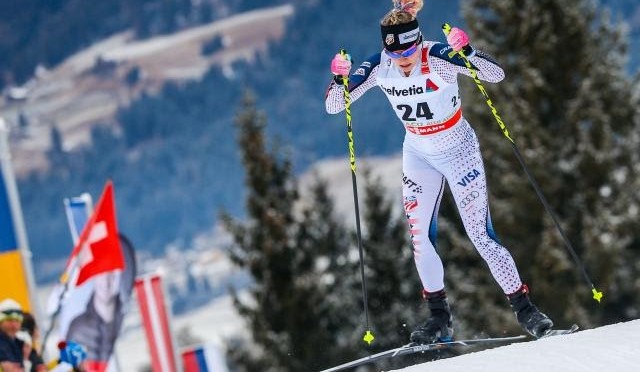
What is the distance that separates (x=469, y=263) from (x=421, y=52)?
112 ft

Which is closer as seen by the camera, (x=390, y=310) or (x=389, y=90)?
(x=389, y=90)

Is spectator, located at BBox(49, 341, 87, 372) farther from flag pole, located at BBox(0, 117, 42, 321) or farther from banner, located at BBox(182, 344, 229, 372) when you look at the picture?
banner, located at BBox(182, 344, 229, 372)

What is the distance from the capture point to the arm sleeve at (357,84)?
9602mm

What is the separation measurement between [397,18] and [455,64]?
1.89 feet

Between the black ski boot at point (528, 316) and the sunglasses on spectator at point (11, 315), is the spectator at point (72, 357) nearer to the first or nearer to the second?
the sunglasses on spectator at point (11, 315)

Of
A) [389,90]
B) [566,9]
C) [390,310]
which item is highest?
[566,9]

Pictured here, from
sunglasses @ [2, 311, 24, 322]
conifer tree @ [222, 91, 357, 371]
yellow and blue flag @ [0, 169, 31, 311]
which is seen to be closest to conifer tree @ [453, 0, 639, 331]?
conifer tree @ [222, 91, 357, 371]

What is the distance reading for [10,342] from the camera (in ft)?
37.9

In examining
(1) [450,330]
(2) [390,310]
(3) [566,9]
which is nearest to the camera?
(1) [450,330]

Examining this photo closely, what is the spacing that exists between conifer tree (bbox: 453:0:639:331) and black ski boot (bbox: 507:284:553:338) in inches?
1078

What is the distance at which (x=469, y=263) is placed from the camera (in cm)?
4278

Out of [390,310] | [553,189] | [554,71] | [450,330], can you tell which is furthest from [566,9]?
[450,330]

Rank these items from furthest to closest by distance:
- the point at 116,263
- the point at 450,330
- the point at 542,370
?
the point at 116,263, the point at 450,330, the point at 542,370

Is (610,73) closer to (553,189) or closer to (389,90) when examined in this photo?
(553,189)
